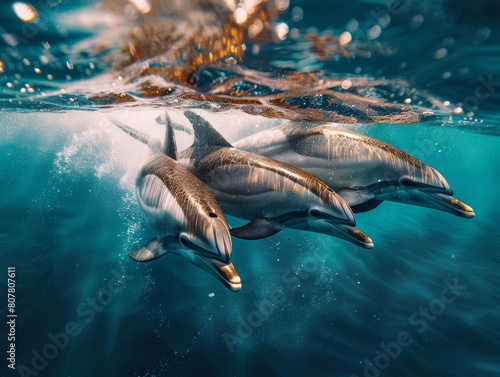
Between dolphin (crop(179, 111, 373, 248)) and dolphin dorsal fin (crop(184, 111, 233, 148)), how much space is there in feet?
1.09

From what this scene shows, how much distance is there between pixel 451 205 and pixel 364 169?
0.93m

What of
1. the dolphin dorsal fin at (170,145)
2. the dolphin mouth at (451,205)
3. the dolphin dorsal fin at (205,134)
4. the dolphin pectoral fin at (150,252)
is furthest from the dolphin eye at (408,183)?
the dolphin dorsal fin at (170,145)

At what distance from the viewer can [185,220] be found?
98.9 inches

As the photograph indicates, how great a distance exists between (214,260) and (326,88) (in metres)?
6.00

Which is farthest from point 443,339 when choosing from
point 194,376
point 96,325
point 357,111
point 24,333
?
point 24,333

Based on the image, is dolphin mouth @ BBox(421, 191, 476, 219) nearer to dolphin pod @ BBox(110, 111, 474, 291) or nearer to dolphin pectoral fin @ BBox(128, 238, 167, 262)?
dolphin pod @ BBox(110, 111, 474, 291)

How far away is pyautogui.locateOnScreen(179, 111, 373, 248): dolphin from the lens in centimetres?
270

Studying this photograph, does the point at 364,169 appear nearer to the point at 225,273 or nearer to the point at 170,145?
the point at 225,273

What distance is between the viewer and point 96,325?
23.4ft

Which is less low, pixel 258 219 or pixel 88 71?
pixel 88 71

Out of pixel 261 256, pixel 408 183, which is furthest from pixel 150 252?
pixel 261 256

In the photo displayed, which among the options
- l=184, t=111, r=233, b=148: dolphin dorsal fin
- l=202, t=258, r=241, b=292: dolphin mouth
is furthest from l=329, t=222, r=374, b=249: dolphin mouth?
l=184, t=111, r=233, b=148: dolphin dorsal fin

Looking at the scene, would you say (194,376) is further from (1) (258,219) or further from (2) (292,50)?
(2) (292,50)

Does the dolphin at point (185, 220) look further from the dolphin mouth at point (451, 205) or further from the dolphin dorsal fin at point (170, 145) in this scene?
the dolphin mouth at point (451, 205)
